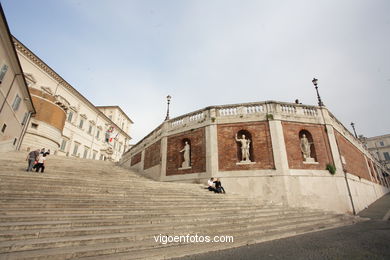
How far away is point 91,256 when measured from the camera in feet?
11.4

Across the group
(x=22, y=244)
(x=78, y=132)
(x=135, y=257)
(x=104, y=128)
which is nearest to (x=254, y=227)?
(x=135, y=257)

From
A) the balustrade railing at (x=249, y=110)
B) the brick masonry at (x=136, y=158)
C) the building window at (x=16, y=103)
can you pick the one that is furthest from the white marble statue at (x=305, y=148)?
the building window at (x=16, y=103)

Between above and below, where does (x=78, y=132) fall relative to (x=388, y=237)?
above

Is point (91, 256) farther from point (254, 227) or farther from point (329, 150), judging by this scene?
point (329, 150)

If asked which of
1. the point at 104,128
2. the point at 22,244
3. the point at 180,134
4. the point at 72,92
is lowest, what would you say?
the point at 22,244

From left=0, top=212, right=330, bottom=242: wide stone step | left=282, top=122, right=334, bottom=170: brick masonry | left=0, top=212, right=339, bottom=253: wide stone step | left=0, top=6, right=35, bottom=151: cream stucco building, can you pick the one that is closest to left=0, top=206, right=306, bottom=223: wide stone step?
left=0, top=212, right=330, bottom=242: wide stone step

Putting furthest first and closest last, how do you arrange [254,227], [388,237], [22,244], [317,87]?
[317,87], [254,227], [388,237], [22,244]

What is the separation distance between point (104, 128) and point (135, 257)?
4354 centimetres

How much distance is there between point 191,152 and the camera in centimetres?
1531

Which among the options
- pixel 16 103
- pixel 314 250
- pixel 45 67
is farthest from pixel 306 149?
pixel 45 67

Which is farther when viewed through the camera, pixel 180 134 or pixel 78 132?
pixel 78 132

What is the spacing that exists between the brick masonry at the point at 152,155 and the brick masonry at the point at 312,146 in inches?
419

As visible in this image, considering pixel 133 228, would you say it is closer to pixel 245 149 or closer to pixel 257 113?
pixel 245 149

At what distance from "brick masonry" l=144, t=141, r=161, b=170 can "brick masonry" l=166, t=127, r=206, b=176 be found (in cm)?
145
